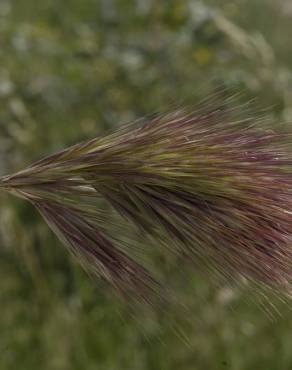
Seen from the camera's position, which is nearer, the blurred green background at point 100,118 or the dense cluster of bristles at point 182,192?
the dense cluster of bristles at point 182,192

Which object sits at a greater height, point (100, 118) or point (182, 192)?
point (100, 118)

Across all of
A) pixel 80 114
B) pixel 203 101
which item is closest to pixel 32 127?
pixel 80 114

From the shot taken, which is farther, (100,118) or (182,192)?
(100,118)

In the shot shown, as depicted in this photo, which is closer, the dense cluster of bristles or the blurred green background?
the dense cluster of bristles

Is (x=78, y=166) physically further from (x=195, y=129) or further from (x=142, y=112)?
(x=142, y=112)
